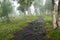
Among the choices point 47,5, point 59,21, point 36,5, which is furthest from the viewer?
point 36,5

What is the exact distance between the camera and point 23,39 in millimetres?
22969

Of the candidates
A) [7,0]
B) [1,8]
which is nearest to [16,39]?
[1,8]

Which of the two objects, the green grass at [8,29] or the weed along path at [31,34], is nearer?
the weed along path at [31,34]

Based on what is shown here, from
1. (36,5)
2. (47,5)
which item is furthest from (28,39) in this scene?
(36,5)

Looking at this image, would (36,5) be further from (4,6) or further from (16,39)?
(16,39)

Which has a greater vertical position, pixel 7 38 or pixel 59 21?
pixel 59 21

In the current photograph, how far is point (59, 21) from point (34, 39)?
12.7 ft

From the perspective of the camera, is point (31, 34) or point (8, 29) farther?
point (8, 29)

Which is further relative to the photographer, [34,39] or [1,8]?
[1,8]

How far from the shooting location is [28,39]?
22297 mm

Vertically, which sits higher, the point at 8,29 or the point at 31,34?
the point at 31,34

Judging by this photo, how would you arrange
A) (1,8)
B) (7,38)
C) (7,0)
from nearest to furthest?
(7,38), (1,8), (7,0)

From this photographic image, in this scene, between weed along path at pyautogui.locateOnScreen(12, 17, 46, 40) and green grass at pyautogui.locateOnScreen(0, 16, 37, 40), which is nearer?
weed along path at pyautogui.locateOnScreen(12, 17, 46, 40)

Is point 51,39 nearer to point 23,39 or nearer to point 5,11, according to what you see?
point 23,39
